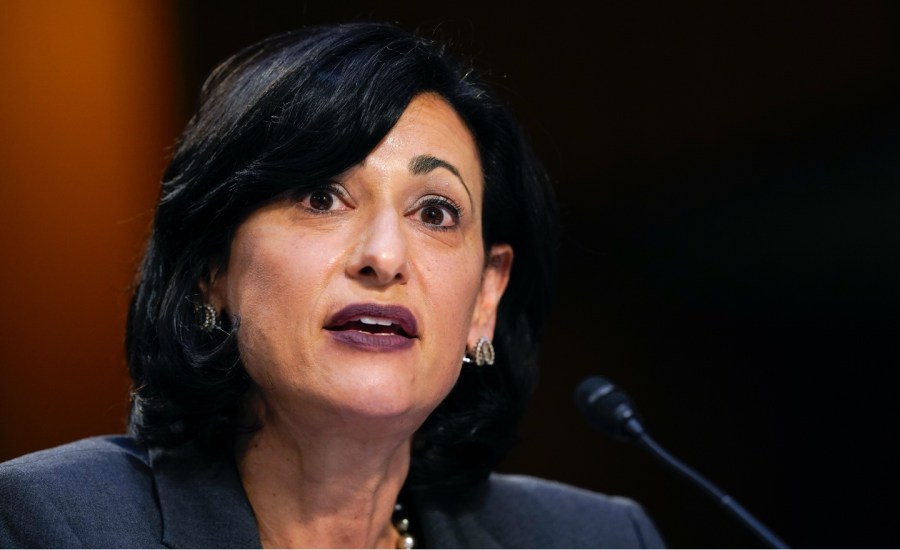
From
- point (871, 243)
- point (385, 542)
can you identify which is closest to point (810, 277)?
point (871, 243)

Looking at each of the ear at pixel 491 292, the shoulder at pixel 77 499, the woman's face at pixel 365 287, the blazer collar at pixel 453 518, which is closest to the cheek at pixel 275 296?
the woman's face at pixel 365 287

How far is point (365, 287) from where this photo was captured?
152 centimetres

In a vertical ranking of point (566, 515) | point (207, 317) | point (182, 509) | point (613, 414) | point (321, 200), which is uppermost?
point (321, 200)

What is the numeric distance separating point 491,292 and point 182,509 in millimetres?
703

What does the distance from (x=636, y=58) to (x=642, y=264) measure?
602mm

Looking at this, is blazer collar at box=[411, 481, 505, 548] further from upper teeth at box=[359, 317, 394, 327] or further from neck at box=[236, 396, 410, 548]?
upper teeth at box=[359, 317, 394, 327]

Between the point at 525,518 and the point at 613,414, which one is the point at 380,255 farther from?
the point at 525,518

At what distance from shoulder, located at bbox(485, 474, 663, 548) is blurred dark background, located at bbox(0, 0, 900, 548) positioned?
0.76m

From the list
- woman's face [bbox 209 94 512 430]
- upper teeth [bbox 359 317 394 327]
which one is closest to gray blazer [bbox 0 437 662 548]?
woman's face [bbox 209 94 512 430]

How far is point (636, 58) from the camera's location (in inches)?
116

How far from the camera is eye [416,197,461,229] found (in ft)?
5.48

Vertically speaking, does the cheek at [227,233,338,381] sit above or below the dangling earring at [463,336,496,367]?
above

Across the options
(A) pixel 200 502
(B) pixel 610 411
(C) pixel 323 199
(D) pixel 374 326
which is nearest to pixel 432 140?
(C) pixel 323 199

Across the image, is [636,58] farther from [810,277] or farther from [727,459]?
[727,459]
